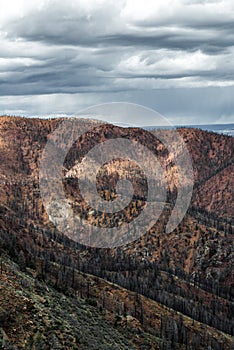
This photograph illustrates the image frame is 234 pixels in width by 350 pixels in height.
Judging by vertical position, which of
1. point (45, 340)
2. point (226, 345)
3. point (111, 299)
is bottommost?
point (226, 345)

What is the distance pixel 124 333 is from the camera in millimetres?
109500

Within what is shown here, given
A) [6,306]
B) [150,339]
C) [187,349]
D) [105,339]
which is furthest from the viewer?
[187,349]

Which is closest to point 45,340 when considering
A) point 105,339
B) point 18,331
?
point 18,331

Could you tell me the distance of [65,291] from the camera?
120625mm

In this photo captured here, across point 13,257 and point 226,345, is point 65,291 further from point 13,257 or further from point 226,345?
point 226,345

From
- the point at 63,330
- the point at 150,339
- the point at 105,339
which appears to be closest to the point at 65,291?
the point at 150,339

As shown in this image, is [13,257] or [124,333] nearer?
[124,333]

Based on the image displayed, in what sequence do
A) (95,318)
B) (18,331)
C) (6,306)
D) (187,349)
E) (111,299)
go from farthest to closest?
(111,299)
(187,349)
(95,318)
(6,306)
(18,331)

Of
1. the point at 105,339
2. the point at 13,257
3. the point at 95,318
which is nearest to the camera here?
the point at 105,339

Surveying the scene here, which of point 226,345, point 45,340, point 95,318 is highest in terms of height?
point 45,340

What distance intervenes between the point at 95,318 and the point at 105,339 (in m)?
16.1

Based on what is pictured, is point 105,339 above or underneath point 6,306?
underneath

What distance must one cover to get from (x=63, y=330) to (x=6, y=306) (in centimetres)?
993

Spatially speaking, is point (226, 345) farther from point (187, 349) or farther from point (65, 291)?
point (65, 291)
